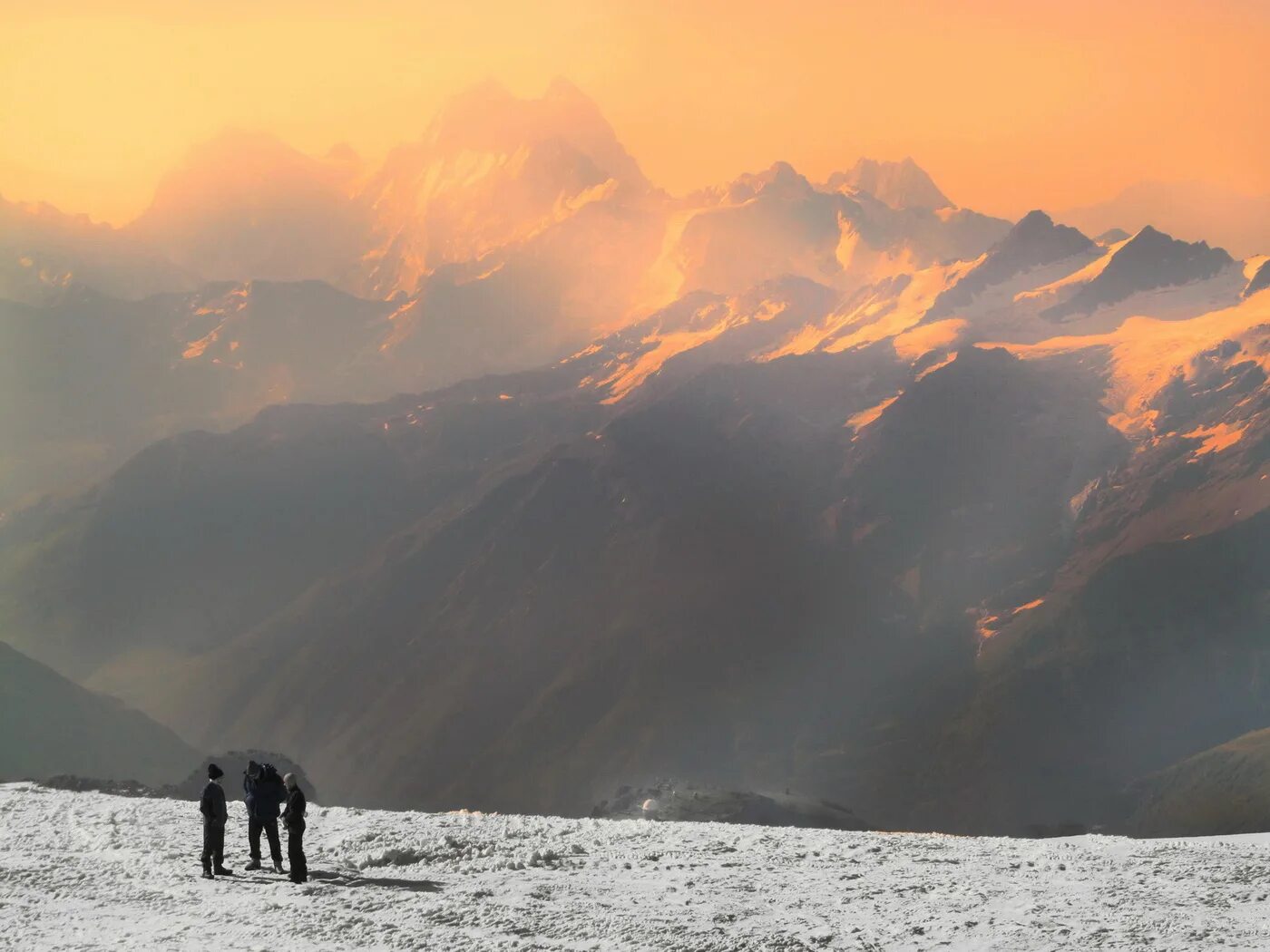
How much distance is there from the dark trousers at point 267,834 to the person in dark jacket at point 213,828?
683mm

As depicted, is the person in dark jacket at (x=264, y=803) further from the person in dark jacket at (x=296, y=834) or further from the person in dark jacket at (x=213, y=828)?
the person in dark jacket at (x=296, y=834)

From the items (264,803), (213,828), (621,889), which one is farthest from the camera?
(213,828)

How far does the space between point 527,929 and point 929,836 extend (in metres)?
15.2

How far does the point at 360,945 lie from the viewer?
94.9 ft

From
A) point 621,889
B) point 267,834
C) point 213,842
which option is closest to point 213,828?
point 213,842

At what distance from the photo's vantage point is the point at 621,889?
33688 mm

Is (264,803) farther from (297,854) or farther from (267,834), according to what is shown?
(297,854)

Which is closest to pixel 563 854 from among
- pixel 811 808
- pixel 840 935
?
pixel 840 935

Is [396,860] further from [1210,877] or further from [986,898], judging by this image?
[1210,877]

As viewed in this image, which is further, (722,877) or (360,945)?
(722,877)

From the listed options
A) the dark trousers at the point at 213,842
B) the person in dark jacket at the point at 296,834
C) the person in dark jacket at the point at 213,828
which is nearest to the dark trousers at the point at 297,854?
the person in dark jacket at the point at 296,834

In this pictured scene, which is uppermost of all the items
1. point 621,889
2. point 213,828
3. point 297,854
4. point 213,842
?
point 213,828

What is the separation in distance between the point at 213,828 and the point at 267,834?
4.24 feet

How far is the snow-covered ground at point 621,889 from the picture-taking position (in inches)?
1164
